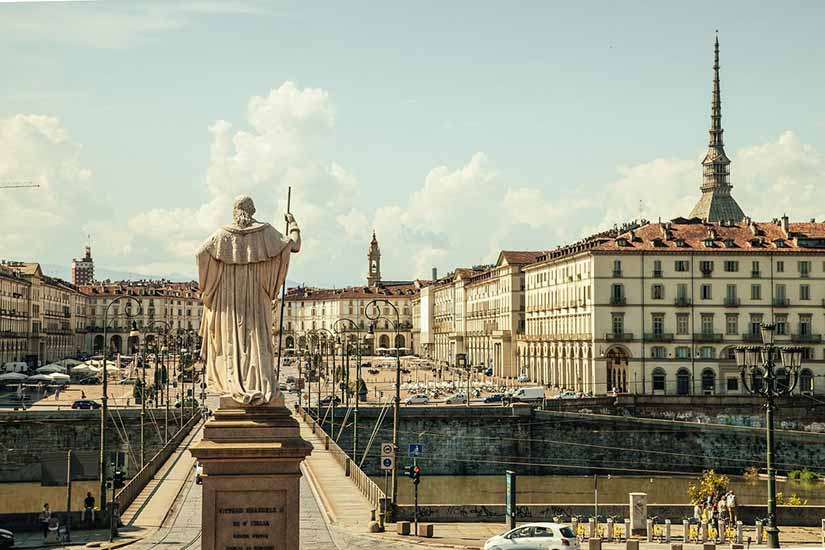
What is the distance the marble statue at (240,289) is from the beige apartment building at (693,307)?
242 feet

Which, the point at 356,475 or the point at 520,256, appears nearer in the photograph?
the point at 356,475

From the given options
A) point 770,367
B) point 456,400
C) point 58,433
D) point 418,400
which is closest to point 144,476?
point 770,367

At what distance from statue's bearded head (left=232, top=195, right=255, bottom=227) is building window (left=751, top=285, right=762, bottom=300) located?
254 feet

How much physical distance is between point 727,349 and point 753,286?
16.8 ft

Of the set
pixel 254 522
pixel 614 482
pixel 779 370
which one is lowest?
pixel 614 482

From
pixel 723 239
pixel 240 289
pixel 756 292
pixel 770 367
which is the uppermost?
pixel 723 239

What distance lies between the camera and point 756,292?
88250 mm

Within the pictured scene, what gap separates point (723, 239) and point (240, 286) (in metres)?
78.4

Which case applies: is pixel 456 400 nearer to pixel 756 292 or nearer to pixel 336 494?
pixel 756 292

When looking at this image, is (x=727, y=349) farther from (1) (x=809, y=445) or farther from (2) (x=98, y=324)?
(2) (x=98, y=324)

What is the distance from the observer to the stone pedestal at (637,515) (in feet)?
113

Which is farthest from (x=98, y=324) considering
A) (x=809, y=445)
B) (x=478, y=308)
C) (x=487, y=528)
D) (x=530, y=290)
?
(x=487, y=528)

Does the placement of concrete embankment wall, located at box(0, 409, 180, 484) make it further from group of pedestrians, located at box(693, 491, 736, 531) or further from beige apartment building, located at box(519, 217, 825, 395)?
group of pedestrians, located at box(693, 491, 736, 531)

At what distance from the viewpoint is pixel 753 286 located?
289 feet
